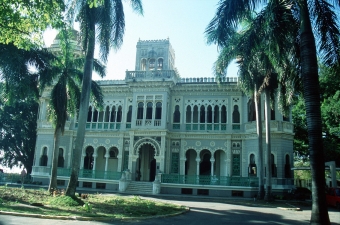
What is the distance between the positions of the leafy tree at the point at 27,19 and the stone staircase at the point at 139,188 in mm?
16205

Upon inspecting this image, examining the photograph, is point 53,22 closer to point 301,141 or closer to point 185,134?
point 185,134

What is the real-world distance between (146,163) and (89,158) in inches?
246

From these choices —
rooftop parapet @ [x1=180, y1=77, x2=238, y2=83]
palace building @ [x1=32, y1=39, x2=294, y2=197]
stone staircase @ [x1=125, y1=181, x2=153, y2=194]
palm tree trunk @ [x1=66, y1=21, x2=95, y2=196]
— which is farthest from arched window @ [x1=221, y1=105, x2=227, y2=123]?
palm tree trunk @ [x1=66, y1=21, x2=95, y2=196]

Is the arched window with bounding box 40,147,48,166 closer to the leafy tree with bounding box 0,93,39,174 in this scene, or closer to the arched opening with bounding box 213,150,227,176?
the leafy tree with bounding box 0,93,39,174

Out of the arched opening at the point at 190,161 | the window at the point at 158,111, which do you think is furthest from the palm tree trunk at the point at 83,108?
the arched opening at the point at 190,161

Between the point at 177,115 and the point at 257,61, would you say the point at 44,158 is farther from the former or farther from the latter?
the point at 257,61

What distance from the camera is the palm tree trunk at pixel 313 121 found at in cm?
912

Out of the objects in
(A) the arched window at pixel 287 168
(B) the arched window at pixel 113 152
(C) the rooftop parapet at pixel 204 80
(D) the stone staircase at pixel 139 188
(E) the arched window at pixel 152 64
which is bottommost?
(D) the stone staircase at pixel 139 188

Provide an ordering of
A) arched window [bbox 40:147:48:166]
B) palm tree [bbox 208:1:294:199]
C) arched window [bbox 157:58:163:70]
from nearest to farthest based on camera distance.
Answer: palm tree [bbox 208:1:294:199] < arched window [bbox 40:147:48:166] < arched window [bbox 157:58:163:70]

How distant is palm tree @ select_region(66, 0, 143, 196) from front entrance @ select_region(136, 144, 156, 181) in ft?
45.7

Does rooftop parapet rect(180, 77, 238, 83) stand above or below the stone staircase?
above

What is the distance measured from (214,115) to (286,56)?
15274 millimetres

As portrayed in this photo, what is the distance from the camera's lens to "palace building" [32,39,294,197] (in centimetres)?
2534

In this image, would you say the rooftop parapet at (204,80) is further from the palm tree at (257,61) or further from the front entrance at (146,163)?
the front entrance at (146,163)
